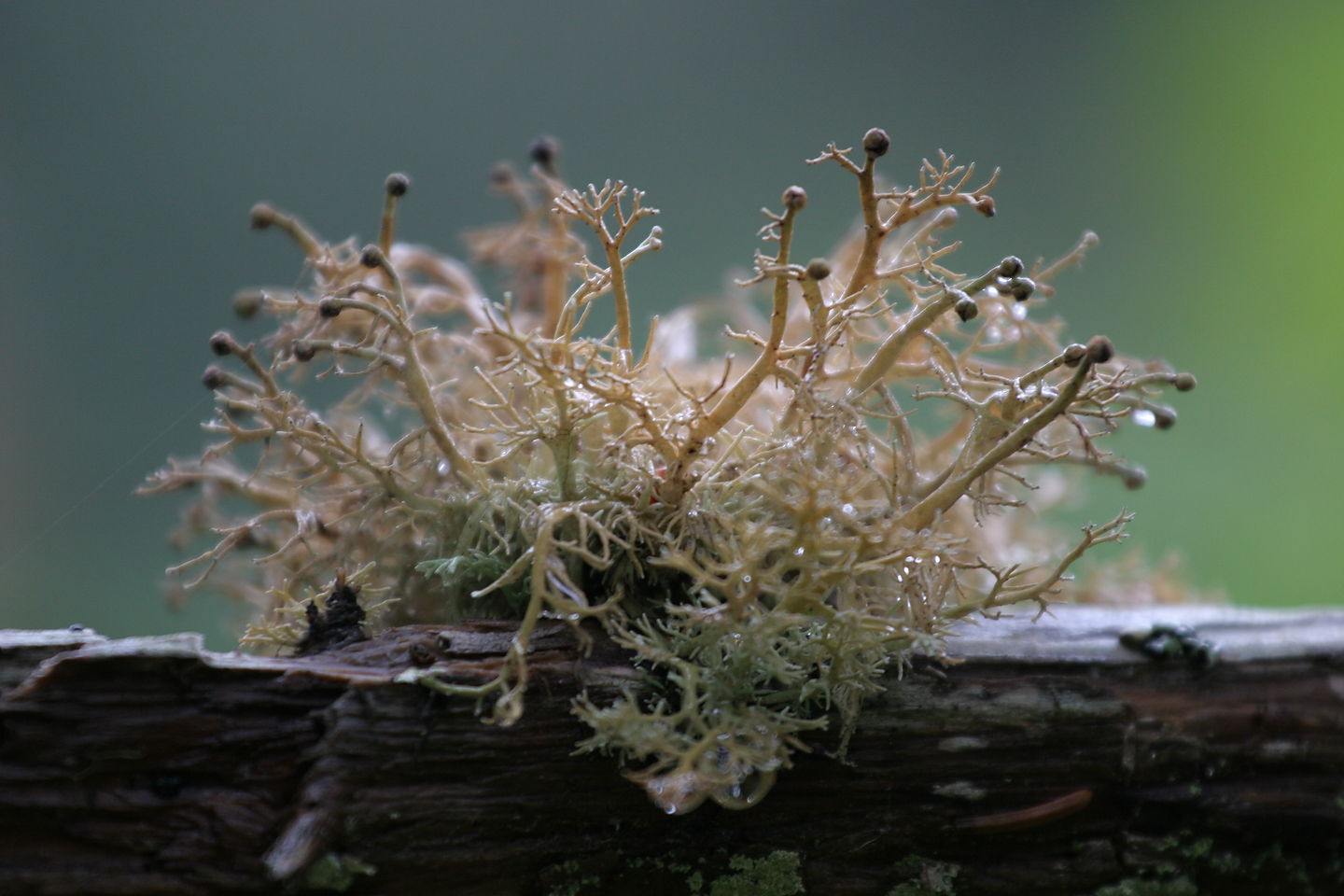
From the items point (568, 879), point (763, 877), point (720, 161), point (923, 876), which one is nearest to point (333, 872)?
point (568, 879)

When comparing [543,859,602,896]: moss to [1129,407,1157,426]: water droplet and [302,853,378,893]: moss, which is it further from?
[1129,407,1157,426]: water droplet

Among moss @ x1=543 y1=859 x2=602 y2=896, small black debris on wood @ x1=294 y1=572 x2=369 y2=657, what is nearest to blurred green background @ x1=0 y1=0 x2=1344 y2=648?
small black debris on wood @ x1=294 y1=572 x2=369 y2=657

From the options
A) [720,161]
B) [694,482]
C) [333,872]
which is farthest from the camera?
[720,161]

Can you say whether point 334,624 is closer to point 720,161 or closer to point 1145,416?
point 1145,416

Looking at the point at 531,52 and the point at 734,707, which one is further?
the point at 531,52

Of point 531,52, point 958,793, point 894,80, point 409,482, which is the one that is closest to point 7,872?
point 409,482

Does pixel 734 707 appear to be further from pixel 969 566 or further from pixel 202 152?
pixel 202 152
